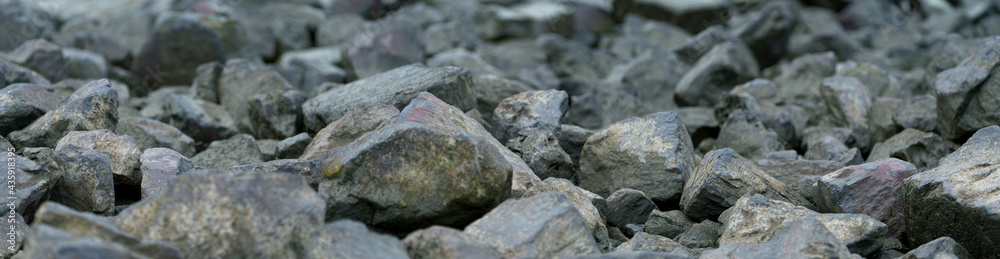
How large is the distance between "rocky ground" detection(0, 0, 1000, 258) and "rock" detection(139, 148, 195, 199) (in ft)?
0.04

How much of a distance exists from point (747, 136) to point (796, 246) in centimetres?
288

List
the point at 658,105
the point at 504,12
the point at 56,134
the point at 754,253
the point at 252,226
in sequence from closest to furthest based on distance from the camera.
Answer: the point at 252,226 → the point at 754,253 → the point at 56,134 → the point at 658,105 → the point at 504,12

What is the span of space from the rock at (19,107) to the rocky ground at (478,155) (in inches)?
0.6

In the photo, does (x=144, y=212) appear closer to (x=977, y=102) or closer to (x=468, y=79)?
(x=468, y=79)

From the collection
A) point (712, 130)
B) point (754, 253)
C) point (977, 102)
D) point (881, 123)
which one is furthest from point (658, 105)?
point (754, 253)

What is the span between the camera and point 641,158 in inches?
172

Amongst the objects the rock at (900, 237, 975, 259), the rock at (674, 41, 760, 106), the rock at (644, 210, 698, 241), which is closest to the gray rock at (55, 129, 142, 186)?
the rock at (644, 210, 698, 241)

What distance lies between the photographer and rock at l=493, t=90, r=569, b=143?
15.5ft

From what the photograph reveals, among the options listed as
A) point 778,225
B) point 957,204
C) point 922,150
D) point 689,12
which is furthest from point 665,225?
point 689,12

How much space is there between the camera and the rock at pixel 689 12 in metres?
11.9

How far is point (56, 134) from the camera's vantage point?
4270 mm

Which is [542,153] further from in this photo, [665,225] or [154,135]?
[154,135]

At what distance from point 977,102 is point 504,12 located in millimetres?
7235

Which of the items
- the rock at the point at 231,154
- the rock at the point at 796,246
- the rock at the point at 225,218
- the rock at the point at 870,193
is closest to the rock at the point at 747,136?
the rock at the point at 870,193
